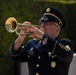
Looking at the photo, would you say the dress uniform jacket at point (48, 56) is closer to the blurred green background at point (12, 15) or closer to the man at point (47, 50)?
the man at point (47, 50)

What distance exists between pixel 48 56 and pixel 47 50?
0.48ft

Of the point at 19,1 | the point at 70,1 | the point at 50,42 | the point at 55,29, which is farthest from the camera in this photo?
the point at 70,1

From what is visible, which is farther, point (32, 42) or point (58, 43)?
point (32, 42)

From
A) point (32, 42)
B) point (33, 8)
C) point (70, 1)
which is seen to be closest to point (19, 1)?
point (33, 8)

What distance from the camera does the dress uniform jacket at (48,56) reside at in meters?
2.57

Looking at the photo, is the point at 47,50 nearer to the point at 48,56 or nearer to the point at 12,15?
the point at 48,56

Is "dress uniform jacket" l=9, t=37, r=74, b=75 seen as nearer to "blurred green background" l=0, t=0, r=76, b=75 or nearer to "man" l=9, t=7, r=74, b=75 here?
"man" l=9, t=7, r=74, b=75

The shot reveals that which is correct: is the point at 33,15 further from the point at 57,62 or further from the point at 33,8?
the point at 57,62

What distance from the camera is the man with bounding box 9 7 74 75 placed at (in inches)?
101

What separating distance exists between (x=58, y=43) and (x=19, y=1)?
4.07 metres

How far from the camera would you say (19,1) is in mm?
6516

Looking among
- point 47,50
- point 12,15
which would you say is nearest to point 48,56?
point 47,50

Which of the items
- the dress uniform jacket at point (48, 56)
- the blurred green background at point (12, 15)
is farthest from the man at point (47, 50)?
the blurred green background at point (12, 15)

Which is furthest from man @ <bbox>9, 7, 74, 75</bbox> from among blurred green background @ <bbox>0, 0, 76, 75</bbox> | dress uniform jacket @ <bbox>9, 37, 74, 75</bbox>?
blurred green background @ <bbox>0, 0, 76, 75</bbox>
